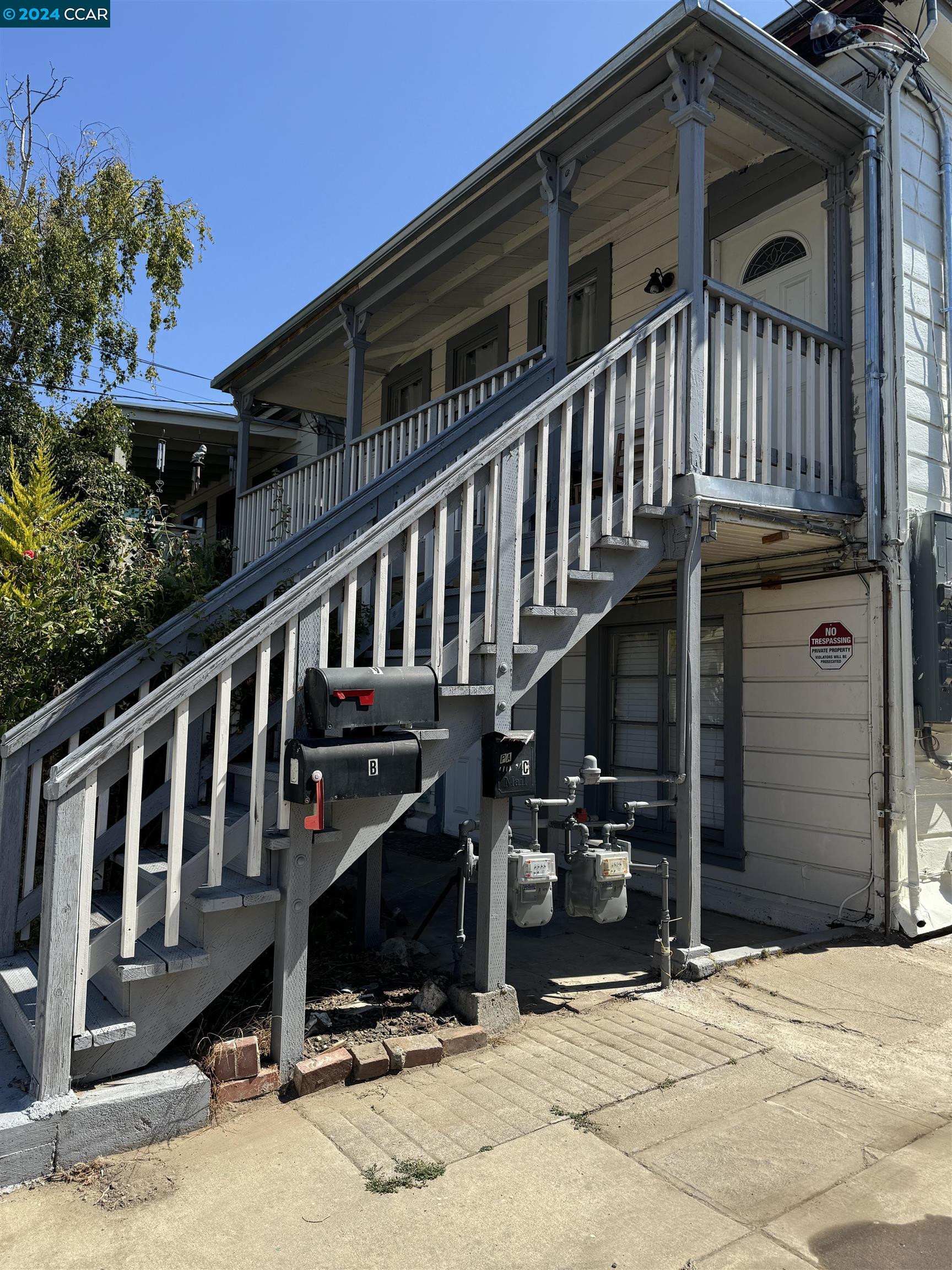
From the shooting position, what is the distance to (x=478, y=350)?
376 inches

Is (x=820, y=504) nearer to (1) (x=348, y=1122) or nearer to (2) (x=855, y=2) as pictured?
(2) (x=855, y=2)

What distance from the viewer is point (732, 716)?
259 inches

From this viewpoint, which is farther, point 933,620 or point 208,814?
point 933,620

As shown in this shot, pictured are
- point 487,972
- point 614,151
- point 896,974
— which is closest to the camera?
point 487,972

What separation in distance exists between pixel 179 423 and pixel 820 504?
10.9 m

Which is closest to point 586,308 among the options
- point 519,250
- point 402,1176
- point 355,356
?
point 519,250

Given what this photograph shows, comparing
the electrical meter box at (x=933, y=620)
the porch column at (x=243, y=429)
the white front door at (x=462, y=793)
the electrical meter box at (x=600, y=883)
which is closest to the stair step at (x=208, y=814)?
the electrical meter box at (x=600, y=883)

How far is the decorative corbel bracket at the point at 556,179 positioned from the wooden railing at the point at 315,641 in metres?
1.69

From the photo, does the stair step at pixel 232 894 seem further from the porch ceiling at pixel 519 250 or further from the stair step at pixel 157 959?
the porch ceiling at pixel 519 250

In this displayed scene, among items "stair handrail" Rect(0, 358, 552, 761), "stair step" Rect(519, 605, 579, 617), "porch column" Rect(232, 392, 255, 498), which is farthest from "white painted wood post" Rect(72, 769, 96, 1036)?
"porch column" Rect(232, 392, 255, 498)

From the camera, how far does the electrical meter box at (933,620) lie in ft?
18.6

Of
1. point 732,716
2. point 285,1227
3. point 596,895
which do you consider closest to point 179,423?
point 732,716

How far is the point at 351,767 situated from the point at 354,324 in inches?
251

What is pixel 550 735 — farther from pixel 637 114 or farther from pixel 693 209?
pixel 637 114
